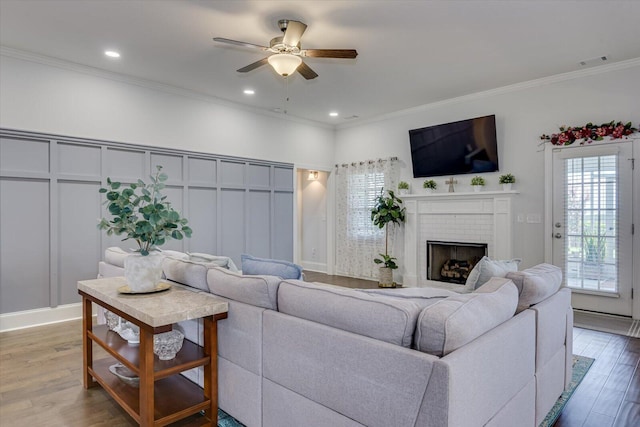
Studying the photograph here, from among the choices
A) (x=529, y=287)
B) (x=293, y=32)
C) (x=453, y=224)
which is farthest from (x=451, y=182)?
(x=529, y=287)

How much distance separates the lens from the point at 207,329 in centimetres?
206

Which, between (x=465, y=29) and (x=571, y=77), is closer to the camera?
(x=465, y=29)

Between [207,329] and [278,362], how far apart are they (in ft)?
1.67

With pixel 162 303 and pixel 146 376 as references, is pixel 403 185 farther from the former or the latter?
pixel 146 376

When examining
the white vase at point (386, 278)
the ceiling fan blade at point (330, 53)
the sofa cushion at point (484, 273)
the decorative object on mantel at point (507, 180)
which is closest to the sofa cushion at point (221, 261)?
the sofa cushion at point (484, 273)

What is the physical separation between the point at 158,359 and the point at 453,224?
4748 mm

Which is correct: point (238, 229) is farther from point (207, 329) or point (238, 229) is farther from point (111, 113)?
point (207, 329)

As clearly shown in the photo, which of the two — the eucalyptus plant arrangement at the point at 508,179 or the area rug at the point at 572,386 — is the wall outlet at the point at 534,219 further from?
the area rug at the point at 572,386

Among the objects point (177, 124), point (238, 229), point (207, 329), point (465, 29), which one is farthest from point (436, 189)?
point (207, 329)

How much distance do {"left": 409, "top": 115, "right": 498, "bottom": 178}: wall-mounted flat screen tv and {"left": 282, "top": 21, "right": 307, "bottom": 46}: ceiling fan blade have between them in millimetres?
3316

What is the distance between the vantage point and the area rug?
2.23 metres

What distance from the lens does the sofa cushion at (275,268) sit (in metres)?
2.27

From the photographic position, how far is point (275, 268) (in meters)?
2.31

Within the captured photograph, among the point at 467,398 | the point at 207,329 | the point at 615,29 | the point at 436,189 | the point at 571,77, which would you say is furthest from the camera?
the point at 436,189
